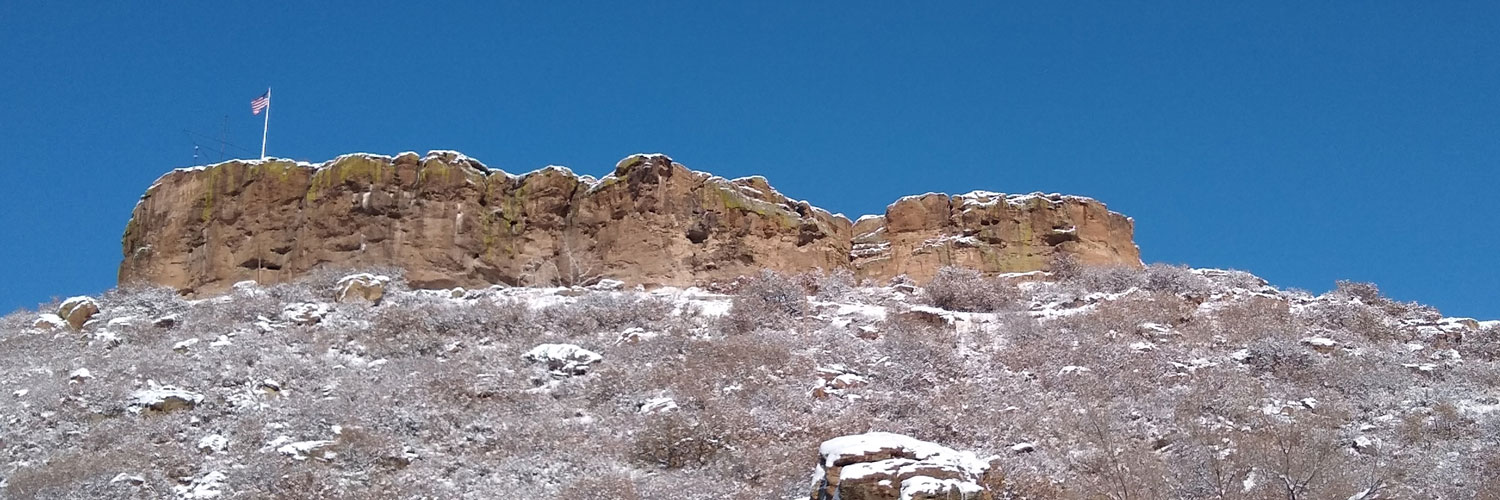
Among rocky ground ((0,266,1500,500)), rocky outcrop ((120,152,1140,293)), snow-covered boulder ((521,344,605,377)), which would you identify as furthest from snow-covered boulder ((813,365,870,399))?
rocky outcrop ((120,152,1140,293))

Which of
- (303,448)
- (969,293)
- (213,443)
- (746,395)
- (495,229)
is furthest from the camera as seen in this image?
(495,229)

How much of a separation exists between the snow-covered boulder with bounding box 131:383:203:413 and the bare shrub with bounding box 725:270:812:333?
801 cm

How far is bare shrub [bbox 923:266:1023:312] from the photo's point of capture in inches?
932

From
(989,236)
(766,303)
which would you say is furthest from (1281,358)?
(989,236)

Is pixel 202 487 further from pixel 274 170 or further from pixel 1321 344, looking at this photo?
pixel 1321 344

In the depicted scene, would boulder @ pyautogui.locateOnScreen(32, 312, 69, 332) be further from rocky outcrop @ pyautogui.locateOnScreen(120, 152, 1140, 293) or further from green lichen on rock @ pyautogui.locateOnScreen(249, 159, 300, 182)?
green lichen on rock @ pyautogui.locateOnScreen(249, 159, 300, 182)

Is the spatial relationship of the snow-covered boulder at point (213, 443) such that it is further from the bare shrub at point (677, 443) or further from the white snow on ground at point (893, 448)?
the white snow on ground at point (893, 448)

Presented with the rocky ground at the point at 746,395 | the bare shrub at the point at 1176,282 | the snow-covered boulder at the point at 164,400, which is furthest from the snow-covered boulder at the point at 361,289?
the bare shrub at the point at 1176,282

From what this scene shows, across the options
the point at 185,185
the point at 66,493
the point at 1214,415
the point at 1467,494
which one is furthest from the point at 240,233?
the point at 1467,494

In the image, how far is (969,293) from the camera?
2389 centimetres

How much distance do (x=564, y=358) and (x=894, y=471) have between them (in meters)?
8.23

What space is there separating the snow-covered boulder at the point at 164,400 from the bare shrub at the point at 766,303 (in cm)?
801

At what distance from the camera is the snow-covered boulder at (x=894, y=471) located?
1100 centimetres

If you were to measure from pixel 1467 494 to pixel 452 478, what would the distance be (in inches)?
409
